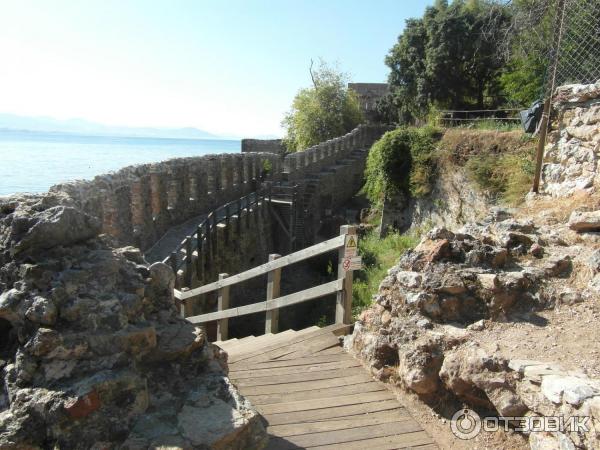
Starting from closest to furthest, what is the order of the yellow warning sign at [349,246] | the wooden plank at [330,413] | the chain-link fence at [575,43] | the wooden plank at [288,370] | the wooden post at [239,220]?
the wooden plank at [330,413] → the wooden plank at [288,370] → the yellow warning sign at [349,246] → the chain-link fence at [575,43] → the wooden post at [239,220]

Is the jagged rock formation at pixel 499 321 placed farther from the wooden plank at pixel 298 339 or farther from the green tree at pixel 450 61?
the green tree at pixel 450 61

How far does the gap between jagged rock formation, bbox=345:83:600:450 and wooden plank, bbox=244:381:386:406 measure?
174 millimetres

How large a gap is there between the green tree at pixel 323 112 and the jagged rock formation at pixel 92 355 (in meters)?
23.8

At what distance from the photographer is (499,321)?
3943 mm

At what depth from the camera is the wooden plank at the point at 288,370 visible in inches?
169

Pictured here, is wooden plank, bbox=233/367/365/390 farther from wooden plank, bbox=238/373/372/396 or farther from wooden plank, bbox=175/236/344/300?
wooden plank, bbox=175/236/344/300

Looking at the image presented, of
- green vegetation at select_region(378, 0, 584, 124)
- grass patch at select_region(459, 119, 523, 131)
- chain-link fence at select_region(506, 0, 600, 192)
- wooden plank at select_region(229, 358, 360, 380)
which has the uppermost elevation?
green vegetation at select_region(378, 0, 584, 124)

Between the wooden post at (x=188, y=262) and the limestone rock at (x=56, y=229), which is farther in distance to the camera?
the wooden post at (x=188, y=262)

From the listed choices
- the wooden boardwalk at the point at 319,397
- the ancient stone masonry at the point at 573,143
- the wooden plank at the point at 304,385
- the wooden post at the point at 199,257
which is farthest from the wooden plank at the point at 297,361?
the wooden post at the point at 199,257

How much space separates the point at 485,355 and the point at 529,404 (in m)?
0.43

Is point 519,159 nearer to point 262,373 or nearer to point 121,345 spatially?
point 262,373

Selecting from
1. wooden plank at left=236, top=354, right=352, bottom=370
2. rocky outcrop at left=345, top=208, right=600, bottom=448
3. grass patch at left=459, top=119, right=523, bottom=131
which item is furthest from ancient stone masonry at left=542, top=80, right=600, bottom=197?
grass patch at left=459, top=119, right=523, bottom=131

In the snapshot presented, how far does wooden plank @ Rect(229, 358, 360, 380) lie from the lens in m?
4.30

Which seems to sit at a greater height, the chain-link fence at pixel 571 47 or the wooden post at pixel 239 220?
the chain-link fence at pixel 571 47
